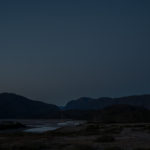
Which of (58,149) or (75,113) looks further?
(75,113)

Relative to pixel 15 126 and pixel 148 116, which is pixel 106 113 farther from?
pixel 15 126

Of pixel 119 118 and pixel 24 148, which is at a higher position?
pixel 119 118

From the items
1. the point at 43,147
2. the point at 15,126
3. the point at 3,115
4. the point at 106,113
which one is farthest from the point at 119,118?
the point at 3,115

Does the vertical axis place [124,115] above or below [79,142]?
above

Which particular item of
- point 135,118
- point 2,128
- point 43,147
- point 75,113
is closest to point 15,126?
point 2,128

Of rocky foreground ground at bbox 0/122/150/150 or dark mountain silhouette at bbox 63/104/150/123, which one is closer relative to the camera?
rocky foreground ground at bbox 0/122/150/150

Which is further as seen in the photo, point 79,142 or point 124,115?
point 124,115

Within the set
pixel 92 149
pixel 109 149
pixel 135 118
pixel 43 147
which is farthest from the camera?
pixel 135 118

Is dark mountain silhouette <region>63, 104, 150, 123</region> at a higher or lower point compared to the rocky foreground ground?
higher

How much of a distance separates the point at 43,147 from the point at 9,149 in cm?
239

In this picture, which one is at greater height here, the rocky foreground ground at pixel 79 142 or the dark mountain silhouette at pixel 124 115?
the dark mountain silhouette at pixel 124 115

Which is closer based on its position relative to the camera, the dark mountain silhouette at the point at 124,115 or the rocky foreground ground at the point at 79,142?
the rocky foreground ground at the point at 79,142

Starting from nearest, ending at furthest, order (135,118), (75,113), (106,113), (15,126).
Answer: (15,126), (135,118), (106,113), (75,113)

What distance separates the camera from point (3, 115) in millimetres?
191125
